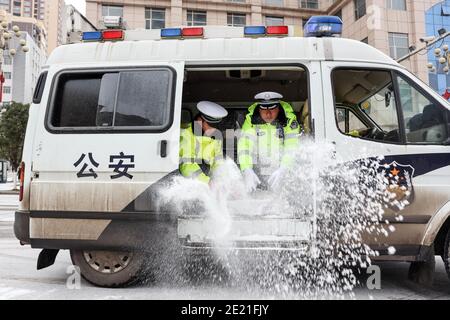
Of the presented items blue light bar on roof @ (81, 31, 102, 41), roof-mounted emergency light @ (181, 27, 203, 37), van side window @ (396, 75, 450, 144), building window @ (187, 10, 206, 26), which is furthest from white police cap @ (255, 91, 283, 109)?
building window @ (187, 10, 206, 26)

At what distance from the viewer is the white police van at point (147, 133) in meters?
3.76

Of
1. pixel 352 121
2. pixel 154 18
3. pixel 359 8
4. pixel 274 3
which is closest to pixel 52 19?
pixel 154 18

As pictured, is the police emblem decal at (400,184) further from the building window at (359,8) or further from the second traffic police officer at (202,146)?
the building window at (359,8)

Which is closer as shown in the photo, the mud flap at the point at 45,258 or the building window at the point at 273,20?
the mud flap at the point at 45,258

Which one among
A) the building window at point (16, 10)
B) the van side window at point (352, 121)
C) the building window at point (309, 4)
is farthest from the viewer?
the building window at point (16, 10)

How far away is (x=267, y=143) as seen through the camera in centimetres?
438

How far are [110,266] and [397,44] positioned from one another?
87.9ft

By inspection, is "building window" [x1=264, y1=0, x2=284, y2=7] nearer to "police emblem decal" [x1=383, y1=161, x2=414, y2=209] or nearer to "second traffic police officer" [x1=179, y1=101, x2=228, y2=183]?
"second traffic police officer" [x1=179, y1=101, x2=228, y2=183]

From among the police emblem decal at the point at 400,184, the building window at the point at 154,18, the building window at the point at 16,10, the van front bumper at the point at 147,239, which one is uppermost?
the building window at the point at 16,10

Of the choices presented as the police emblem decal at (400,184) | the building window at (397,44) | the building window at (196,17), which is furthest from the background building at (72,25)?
the building window at (196,17)

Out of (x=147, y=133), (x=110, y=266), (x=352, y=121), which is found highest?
(x=352, y=121)

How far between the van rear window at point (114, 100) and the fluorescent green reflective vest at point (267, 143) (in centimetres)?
91

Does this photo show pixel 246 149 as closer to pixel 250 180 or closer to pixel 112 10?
pixel 250 180

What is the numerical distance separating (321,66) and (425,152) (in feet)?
4.32
